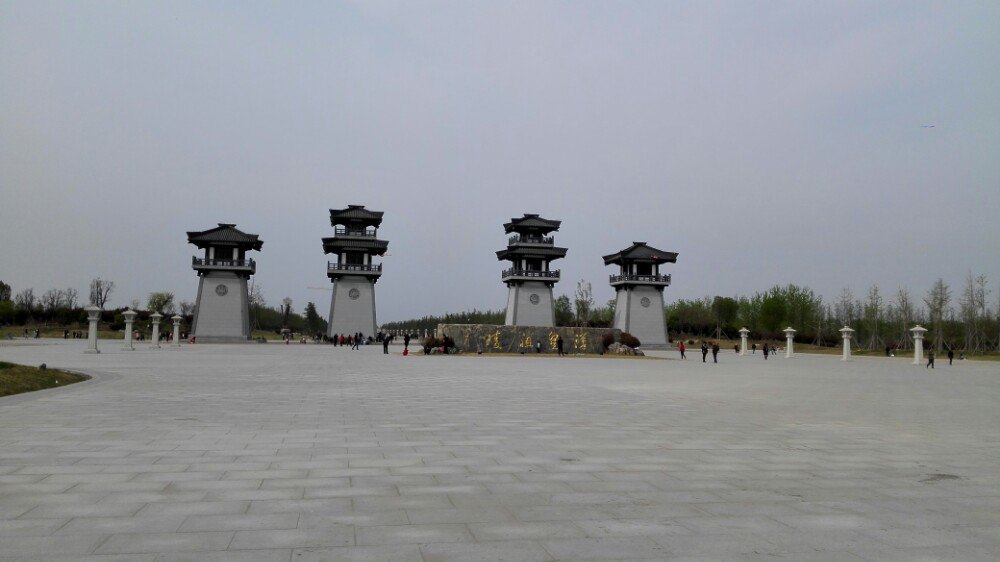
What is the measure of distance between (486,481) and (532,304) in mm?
64540

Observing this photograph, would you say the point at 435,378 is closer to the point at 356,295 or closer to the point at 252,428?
the point at 252,428

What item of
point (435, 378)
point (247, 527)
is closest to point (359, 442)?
point (247, 527)

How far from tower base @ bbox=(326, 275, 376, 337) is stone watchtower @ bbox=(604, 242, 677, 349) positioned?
87.3 ft

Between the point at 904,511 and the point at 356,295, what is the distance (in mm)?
61876

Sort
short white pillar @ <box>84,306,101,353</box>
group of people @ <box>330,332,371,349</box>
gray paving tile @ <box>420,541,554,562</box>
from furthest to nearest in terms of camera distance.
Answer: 1. group of people @ <box>330,332,371,349</box>
2. short white pillar @ <box>84,306,101,353</box>
3. gray paving tile @ <box>420,541,554,562</box>

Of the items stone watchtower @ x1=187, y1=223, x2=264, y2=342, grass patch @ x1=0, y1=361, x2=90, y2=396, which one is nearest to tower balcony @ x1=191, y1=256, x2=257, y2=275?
stone watchtower @ x1=187, y1=223, x2=264, y2=342

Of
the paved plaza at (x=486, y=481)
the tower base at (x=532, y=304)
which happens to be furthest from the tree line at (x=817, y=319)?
the paved plaza at (x=486, y=481)

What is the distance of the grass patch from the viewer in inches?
549

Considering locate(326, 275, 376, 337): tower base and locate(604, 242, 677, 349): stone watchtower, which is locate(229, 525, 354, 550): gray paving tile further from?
locate(604, 242, 677, 349): stone watchtower

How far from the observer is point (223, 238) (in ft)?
206

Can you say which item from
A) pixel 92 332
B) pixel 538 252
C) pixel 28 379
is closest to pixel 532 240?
pixel 538 252

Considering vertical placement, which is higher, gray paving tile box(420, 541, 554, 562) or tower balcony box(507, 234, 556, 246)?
tower balcony box(507, 234, 556, 246)

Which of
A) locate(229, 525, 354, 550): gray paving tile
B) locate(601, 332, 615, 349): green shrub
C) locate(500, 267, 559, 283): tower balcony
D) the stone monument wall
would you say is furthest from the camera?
locate(500, 267, 559, 283): tower balcony

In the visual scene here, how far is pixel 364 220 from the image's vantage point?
218 feet
